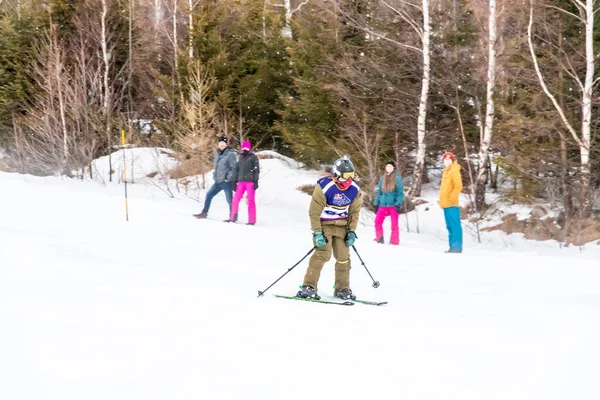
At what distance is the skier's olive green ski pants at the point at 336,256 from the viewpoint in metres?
7.22

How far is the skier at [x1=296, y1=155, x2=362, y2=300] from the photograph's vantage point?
711 centimetres

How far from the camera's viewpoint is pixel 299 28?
72.7 feet

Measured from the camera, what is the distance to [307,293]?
7133mm

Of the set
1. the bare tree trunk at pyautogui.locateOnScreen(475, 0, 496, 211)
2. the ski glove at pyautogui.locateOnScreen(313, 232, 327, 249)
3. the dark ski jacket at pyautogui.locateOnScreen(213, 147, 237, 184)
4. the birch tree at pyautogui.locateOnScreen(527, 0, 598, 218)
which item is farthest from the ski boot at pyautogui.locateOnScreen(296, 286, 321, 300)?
the bare tree trunk at pyautogui.locateOnScreen(475, 0, 496, 211)

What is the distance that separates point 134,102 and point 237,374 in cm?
2516

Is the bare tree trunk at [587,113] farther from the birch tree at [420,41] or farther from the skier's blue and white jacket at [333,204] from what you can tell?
the skier's blue and white jacket at [333,204]

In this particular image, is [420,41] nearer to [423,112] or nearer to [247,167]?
[423,112]

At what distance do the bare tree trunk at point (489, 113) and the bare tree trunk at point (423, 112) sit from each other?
5.51 feet

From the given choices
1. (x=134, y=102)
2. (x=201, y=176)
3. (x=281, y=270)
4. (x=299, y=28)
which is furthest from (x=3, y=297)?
(x=134, y=102)

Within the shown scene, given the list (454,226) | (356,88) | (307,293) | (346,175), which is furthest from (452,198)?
(356,88)

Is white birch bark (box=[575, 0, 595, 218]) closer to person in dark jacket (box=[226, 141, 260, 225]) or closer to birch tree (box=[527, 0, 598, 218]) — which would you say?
birch tree (box=[527, 0, 598, 218])

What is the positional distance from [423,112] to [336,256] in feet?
38.9

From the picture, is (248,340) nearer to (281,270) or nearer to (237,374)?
(237,374)

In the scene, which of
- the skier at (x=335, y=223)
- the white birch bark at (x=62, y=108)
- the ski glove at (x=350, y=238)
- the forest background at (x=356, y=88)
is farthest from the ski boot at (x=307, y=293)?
the white birch bark at (x=62, y=108)
